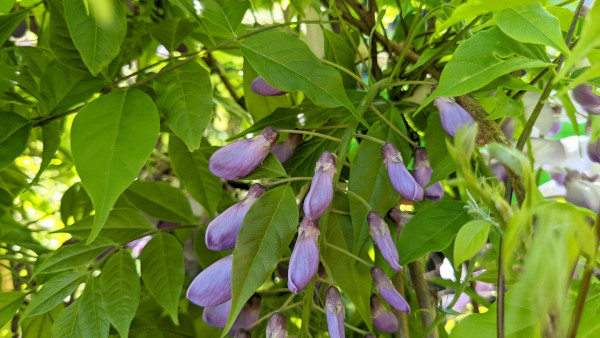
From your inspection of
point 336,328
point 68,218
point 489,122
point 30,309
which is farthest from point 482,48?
point 68,218

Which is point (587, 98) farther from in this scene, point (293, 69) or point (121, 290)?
point (121, 290)

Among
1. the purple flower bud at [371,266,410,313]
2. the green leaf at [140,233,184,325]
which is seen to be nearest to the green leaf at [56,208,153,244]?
the green leaf at [140,233,184,325]

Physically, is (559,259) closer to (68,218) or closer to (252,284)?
(252,284)

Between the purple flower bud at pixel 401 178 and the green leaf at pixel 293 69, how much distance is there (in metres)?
0.04

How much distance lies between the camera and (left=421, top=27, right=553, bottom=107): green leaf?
33 centimetres

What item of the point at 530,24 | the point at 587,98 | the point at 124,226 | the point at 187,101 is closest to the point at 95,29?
the point at 187,101

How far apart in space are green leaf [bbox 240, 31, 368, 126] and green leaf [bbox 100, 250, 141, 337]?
0.64 ft

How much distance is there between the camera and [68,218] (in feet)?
2.12

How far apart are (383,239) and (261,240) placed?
0.29ft

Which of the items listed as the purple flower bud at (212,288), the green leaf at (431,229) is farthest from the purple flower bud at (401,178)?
the purple flower bud at (212,288)

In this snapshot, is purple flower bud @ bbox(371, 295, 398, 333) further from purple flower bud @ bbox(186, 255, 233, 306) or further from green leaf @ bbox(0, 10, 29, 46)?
green leaf @ bbox(0, 10, 29, 46)

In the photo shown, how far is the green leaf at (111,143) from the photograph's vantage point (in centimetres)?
35

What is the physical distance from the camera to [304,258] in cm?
36

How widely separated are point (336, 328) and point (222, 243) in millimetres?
95
